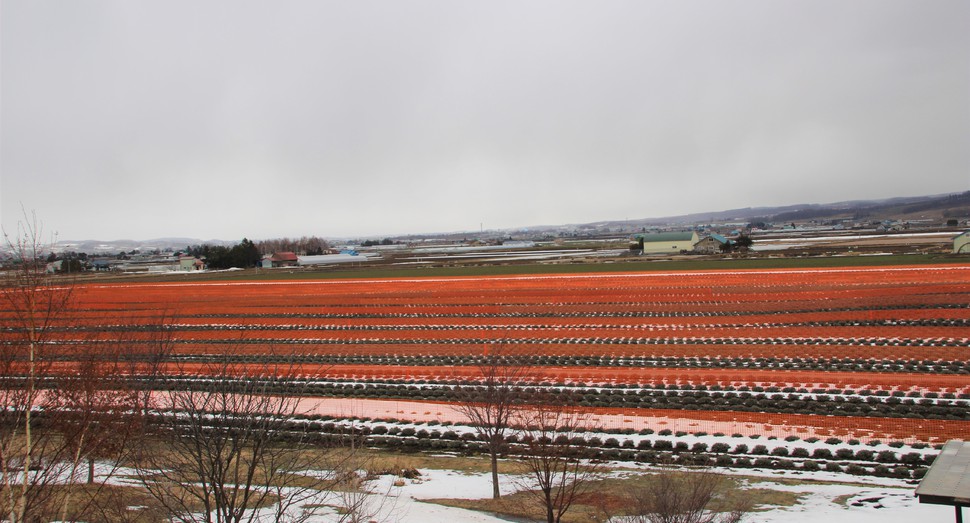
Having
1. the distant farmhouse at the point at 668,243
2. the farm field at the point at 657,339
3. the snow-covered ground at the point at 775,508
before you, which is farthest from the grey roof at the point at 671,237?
the snow-covered ground at the point at 775,508

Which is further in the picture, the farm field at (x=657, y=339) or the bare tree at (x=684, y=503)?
the farm field at (x=657, y=339)

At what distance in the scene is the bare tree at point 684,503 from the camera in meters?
11.3

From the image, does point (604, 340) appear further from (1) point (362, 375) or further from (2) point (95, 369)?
(2) point (95, 369)

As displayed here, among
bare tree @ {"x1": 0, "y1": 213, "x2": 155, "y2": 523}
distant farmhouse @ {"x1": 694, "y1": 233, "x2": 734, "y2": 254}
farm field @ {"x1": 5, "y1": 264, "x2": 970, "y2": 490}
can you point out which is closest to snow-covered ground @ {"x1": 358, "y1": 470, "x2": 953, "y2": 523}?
farm field @ {"x1": 5, "y1": 264, "x2": 970, "y2": 490}

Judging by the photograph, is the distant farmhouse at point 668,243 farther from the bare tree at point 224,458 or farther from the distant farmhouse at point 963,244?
the bare tree at point 224,458

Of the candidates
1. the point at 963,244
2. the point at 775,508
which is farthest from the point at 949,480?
the point at 963,244

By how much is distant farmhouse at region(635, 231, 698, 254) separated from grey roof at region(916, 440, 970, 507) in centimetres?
9643

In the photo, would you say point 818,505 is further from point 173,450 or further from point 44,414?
point 44,414

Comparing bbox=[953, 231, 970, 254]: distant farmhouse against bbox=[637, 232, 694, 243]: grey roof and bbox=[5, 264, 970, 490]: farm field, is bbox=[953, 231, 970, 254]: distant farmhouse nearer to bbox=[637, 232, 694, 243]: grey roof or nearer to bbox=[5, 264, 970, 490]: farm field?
bbox=[5, 264, 970, 490]: farm field

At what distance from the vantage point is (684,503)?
12.1m

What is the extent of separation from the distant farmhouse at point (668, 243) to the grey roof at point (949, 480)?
96.4 meters

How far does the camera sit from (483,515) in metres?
14.8

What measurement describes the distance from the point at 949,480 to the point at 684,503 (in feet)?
13.2

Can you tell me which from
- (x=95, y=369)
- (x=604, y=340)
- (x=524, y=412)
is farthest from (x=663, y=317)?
(x=95, y=369)
